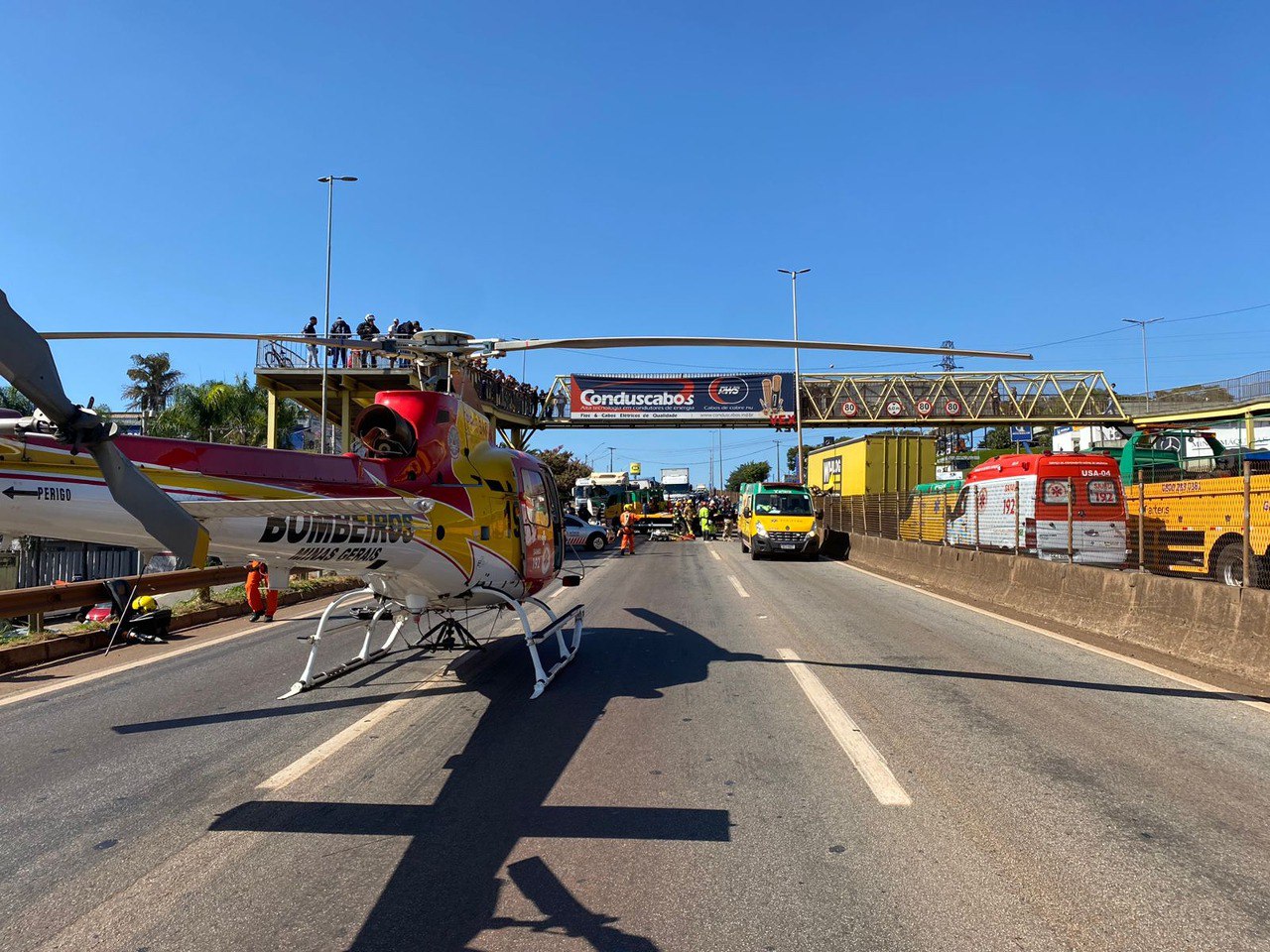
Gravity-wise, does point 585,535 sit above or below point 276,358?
below

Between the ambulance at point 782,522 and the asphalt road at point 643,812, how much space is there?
1872 centimetres

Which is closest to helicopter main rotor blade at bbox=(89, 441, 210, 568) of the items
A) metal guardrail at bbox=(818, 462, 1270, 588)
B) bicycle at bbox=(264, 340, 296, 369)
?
metal guardrail at bbox=(818, 462, 1270, 588)

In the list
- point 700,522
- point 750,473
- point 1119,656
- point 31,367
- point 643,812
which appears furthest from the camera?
point 750,473

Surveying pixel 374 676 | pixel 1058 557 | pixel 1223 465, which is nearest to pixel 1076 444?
pixel 1223 465

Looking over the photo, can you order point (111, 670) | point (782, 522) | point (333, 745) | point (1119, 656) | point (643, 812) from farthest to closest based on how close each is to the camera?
point (782, 522) → point (1119, 656) → point (111, 670) → point (333, 745) → point (643, 812)

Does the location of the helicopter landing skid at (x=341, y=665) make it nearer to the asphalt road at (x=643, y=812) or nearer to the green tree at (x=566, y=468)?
the asphalt road at (x=643, y=812)

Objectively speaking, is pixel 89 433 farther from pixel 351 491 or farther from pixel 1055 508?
pixel 1055 508

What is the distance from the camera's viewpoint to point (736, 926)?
10.5ft

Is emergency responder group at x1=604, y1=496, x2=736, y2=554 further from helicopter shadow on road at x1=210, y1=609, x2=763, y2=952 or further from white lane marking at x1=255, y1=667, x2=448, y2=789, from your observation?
helicopter shadow on road at x1=210, y1=609, x2=763, y2=952

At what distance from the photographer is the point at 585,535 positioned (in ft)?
118

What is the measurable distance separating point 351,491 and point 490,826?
285cm

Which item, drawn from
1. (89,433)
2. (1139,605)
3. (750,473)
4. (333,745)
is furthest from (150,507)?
(750,473)

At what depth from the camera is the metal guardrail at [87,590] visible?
28.3 feet

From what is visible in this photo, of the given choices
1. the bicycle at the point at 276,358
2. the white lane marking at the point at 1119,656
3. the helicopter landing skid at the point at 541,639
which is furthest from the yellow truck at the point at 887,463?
the helicopter landing skid at the point at 541,639
